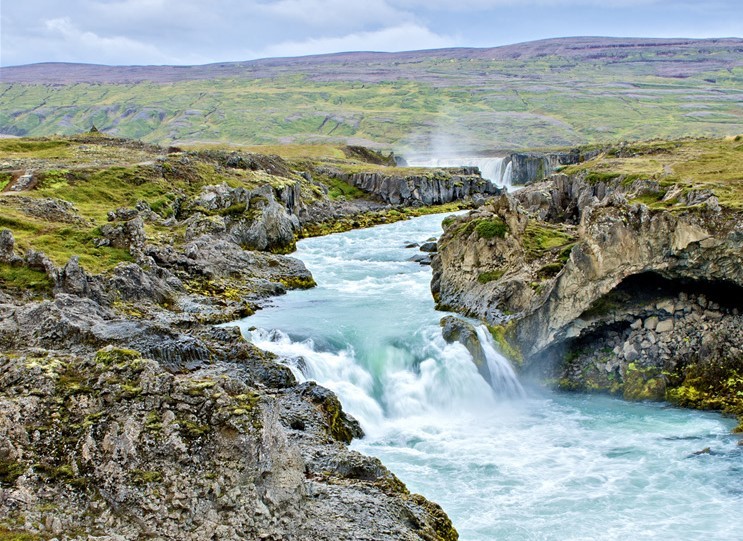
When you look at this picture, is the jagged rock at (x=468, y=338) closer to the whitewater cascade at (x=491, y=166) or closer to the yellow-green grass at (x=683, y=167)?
the yellow-green grass at (x=683, y=167)

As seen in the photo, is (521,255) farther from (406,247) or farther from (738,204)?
(406,247)

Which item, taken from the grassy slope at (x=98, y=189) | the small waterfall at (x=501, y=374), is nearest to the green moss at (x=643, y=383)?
the small waterfall at (x=501, y=374)

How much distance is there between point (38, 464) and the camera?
10.3 meters

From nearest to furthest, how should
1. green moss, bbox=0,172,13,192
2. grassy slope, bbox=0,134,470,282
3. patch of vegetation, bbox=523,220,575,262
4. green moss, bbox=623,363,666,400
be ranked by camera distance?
green moss, bbox=623,363,666,400 < patch of vegetation, bbox=523,220,575,262 < grassy slope, bbox=0,134,470,282 < green moss, bbox=0,172,13,192

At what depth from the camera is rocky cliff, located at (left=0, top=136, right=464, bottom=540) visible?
1023 centimetres

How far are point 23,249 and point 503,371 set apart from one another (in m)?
23.2

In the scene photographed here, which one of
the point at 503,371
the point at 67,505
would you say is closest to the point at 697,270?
the point at 503,371

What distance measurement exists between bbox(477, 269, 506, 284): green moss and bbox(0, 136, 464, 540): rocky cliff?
39.2ft

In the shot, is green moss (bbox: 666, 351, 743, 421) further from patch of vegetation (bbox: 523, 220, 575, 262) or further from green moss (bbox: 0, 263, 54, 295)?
green moss (bbox: 0, 263, 54, 295)

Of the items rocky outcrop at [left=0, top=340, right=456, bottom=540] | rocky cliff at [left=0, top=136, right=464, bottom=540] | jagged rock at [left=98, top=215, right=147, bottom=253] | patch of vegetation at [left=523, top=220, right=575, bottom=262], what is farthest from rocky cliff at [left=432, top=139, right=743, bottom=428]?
jagged rock at [left=98, top=215, right=147, bottom=253]

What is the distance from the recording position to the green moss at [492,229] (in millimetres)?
32281

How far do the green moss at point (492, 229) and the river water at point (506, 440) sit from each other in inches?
181

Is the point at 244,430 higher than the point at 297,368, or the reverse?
the point at 244,430

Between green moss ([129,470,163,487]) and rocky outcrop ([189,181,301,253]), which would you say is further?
rocky outcrop ([189,181,301,253])
